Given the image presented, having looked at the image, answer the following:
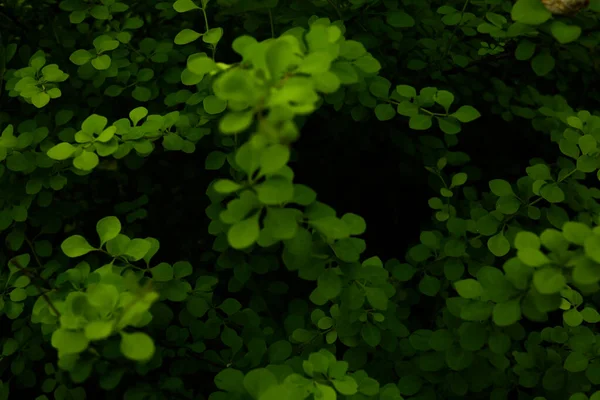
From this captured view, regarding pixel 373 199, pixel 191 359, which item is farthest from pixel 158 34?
pixel 191 359

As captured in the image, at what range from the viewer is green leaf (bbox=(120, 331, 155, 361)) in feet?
2.89

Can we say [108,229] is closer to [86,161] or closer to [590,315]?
[86,161]

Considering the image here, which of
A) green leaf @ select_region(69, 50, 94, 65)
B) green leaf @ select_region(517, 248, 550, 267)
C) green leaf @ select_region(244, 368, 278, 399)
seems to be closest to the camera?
green leaf @ select_region(517, 248, 550, 267)

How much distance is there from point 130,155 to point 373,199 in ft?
3.47

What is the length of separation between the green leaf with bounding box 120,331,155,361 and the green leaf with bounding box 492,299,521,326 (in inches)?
23.8

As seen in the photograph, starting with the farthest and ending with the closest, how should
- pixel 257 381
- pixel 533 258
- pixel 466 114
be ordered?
pixel 466 114 < pixel 257 381 < pixel 533 258

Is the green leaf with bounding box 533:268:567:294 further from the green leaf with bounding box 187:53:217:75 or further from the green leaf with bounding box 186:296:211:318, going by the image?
the green leaf with bounding box 186:296:211:318

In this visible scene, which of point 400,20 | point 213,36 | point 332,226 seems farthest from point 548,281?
point 400,20

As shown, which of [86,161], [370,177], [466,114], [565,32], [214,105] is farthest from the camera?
[370,177]

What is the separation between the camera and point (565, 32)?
44.9 inches

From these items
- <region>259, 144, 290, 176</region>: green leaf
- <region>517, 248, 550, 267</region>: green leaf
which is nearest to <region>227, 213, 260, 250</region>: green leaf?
<region>259, 144, 290, 176</region>: green leaf

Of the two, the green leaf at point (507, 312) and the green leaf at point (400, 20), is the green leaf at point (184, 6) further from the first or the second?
the green leaf at point (507, 312)

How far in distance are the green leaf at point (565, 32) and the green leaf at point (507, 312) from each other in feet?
1.76

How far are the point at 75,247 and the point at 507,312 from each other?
897mm
